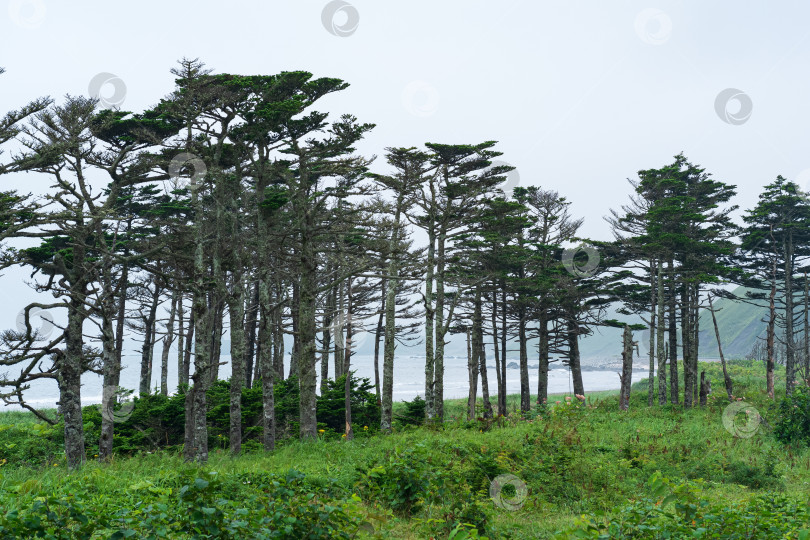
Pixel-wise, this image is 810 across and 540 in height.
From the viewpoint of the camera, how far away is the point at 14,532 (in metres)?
4.57

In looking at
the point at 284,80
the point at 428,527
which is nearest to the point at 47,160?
the point at 284,80

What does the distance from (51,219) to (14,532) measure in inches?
297

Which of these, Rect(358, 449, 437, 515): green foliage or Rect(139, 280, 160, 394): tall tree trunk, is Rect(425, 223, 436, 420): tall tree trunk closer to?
Rect(358, 449, 437, 515): green foliage
